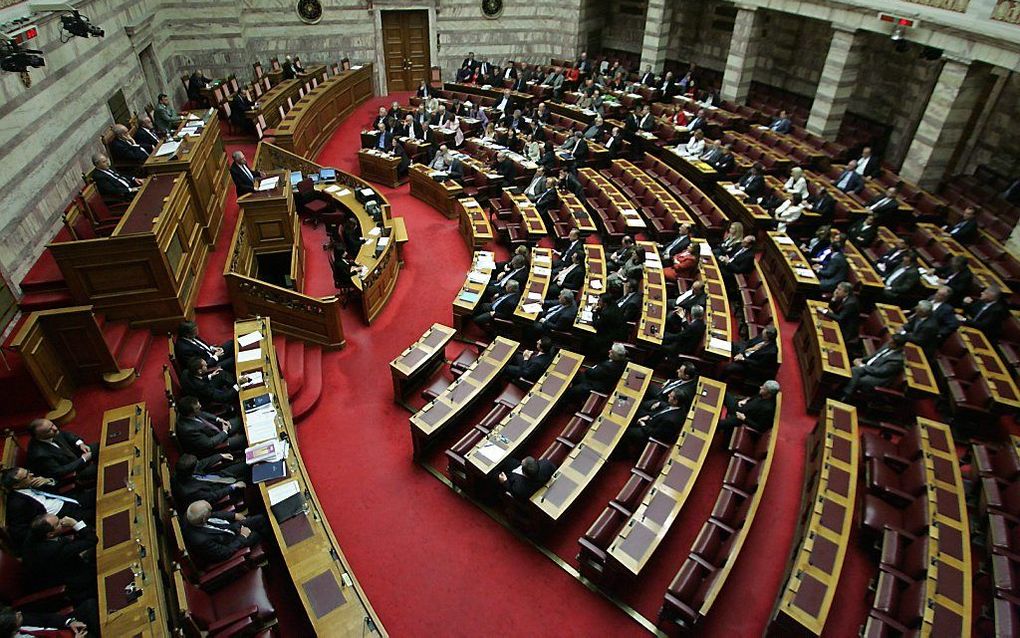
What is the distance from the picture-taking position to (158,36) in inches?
655

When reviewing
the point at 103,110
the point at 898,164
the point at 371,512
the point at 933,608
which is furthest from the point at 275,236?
the point at 898,164

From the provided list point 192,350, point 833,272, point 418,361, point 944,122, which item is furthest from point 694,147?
point 192,350

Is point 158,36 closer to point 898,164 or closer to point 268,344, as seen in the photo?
point 268,344

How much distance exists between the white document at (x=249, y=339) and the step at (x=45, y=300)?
2.50m

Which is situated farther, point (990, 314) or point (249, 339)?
point (990, 314)

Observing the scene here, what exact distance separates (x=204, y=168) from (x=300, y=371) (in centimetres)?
515

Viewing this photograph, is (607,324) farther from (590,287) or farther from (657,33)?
(657,33)

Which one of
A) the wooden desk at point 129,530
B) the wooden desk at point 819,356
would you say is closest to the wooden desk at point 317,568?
the wooden desk at point 129,530

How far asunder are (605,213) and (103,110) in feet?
37.7

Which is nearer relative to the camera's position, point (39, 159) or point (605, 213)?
point (39, 159)

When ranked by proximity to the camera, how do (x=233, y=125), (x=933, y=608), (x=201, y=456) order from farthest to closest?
(x=233, y=125)
(x=201, y=456)
(x=933, y=608)

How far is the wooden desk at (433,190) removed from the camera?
586 inches

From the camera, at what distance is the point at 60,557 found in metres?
5.40

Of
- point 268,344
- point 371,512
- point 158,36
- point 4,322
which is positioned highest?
point 158,36
